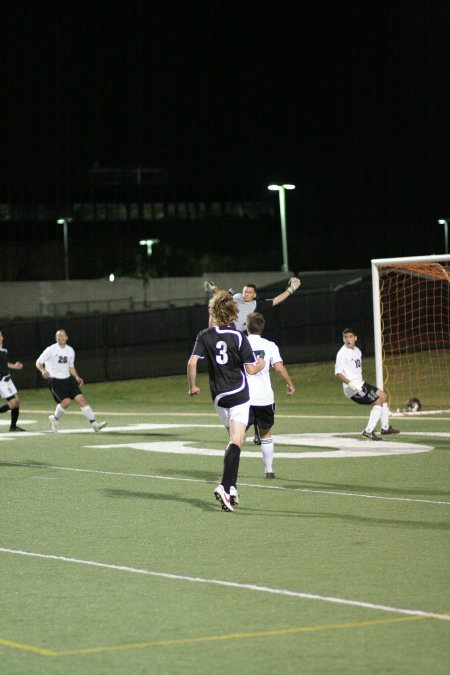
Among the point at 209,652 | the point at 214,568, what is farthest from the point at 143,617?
the point at 214,568

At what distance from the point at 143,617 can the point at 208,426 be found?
54.4ft

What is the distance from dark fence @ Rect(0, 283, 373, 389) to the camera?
3919 cm

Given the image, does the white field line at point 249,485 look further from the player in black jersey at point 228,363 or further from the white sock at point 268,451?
the player in black jersey at point 228,363

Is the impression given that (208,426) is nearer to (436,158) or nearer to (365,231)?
(436,158)

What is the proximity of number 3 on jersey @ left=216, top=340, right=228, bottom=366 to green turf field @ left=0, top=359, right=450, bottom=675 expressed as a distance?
144 centimetres

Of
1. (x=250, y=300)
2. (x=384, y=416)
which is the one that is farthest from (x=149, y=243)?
(x=250, y=300)

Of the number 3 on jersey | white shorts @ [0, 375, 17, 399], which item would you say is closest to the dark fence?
white shorts @ [0, 375, 17, 399]

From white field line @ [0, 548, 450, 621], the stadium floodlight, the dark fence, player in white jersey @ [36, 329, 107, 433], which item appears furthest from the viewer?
the stadium floodlight

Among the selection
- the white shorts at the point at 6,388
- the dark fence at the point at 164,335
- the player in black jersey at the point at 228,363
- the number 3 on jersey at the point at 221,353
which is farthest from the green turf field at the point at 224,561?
the dark fence at the point at 164,335

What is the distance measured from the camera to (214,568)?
8.88m

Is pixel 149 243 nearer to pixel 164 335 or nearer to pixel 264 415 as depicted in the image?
pixel 164 335

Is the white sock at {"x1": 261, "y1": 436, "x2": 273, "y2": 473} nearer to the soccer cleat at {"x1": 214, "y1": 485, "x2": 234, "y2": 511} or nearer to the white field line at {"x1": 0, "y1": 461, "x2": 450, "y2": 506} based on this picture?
the white field line at {"x1": 0, "y1": 461, "x2": 450, "y2": 506}

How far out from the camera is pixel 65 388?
73.7 ft

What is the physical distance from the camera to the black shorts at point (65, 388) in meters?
22.4
